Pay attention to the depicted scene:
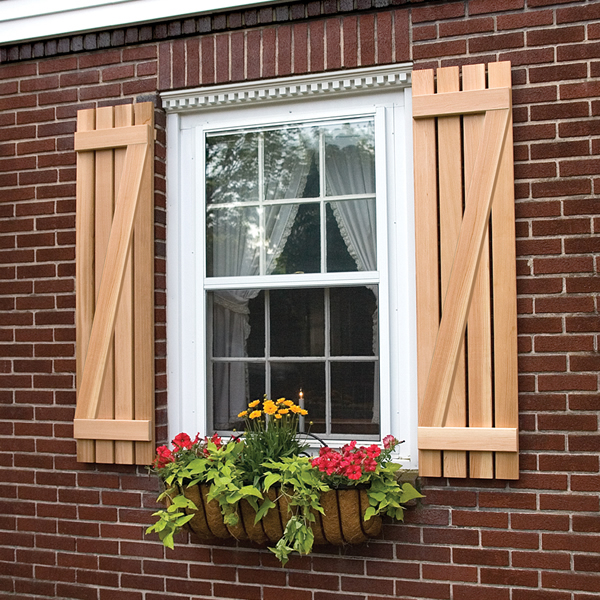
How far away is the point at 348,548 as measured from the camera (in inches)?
129

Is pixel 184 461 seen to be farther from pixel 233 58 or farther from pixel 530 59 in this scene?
pixel 530 59

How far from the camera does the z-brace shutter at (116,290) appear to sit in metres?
3.54

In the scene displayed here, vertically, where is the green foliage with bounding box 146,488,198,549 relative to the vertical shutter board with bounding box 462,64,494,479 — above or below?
below

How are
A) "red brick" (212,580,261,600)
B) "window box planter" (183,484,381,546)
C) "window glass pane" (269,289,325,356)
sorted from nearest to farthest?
"window box planter" (183,484,381,546) → "red brick" (212,580,261,600) → "window glass pane" (269,289,325,356)

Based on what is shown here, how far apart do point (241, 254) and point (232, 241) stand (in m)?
0.08

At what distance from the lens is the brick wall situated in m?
3.02

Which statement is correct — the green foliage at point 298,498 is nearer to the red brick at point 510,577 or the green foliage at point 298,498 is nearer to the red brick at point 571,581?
the red brick at point 510,577

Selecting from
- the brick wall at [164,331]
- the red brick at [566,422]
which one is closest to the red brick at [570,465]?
the brick wall at [164,331]

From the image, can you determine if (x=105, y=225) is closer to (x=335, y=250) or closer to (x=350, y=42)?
(x=335, y=250)

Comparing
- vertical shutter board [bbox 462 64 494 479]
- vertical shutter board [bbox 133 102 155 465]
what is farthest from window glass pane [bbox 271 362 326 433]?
vertical shutter board [bbox 462 64 494 479]

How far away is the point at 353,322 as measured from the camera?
3.45 m

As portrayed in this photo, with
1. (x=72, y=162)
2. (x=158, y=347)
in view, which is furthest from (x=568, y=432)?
(x=72, y=162)

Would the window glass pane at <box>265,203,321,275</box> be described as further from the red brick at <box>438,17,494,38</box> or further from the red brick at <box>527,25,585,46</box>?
the red brick at <box>527,25,585,46</box>

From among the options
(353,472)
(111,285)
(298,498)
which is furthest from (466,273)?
(111,285)
